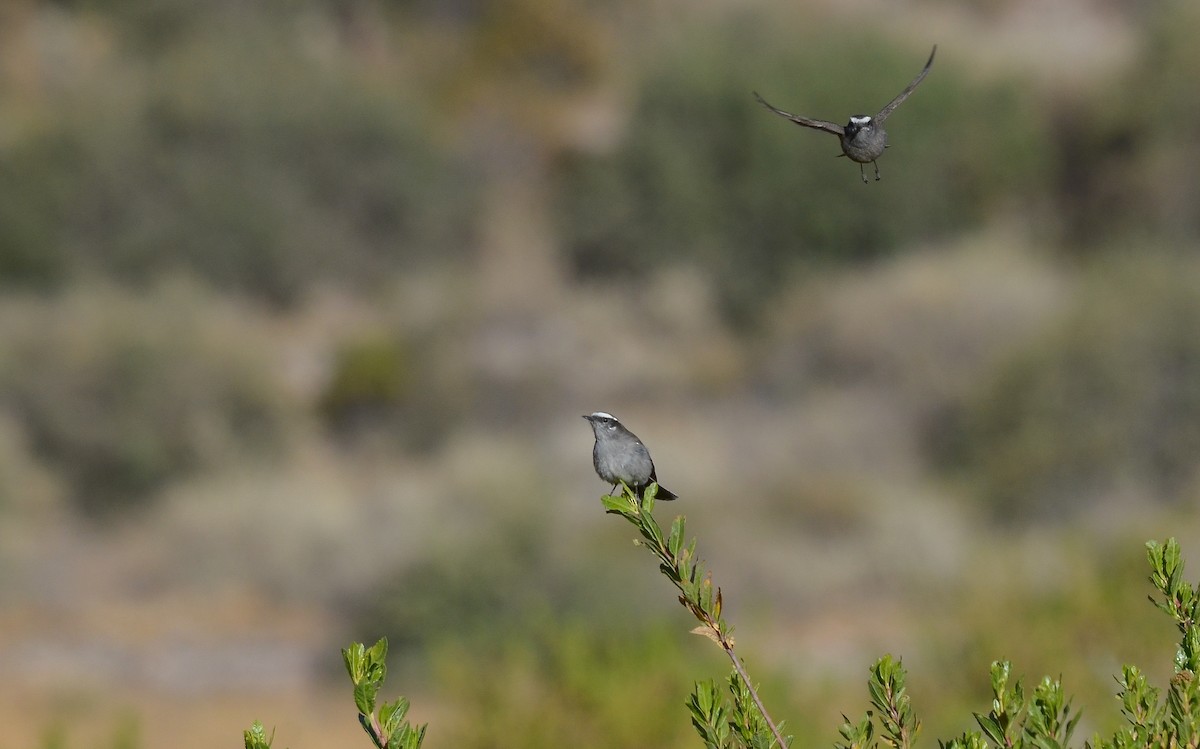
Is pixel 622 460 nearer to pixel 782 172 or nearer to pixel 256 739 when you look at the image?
pixel 256 739

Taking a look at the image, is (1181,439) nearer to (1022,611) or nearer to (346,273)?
(1022,611)

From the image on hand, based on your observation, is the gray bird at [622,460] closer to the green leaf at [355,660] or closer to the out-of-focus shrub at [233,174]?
the green leaf at [355,660]

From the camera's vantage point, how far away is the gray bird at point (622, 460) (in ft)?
8.20

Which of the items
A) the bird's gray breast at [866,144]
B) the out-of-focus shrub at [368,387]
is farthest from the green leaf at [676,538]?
the out-of-focus shrub at [368,387]

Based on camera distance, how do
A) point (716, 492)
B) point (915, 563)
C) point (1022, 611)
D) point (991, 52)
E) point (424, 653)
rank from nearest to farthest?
point (1022, 611)
point (424, 653)
point (915, 563)
point (716, 492)
point (991, 52)

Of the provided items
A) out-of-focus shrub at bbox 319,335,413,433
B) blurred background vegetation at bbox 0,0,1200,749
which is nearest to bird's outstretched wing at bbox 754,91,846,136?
blurred background vegetation at bbox 0,0,1200,749

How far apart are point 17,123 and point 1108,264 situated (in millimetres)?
24615

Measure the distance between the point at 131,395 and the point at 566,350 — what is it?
8.76 meters

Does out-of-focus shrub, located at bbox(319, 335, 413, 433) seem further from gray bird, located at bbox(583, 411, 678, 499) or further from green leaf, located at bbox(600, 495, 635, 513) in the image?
green leaf, located at bbox(600, 495, 635, 513)

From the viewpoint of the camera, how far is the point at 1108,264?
26812 millimetres

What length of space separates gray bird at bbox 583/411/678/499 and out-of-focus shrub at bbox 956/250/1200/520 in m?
20.8

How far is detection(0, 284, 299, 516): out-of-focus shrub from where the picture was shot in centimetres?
2609

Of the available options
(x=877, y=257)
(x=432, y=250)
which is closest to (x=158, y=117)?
(x=432, y=250)

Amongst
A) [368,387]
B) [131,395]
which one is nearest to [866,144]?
[131,395]
